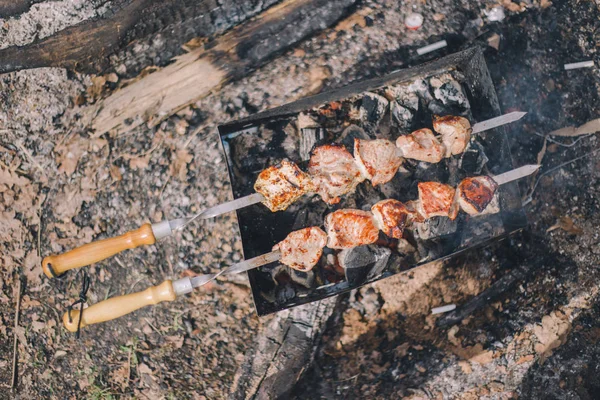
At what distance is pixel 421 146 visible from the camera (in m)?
3.13

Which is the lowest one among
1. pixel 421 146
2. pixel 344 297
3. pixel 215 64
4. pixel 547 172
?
pixel 344 297

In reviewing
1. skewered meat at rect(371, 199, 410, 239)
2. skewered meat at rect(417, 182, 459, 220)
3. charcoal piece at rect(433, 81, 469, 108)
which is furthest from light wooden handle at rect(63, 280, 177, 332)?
Result: charcoal piece at rect(433, 81, 469, 108)

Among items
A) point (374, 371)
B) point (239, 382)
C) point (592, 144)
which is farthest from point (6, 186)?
point (592, 144)

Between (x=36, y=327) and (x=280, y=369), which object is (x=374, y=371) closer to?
(x=280, y=369)

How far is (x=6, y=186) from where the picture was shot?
3.67 m

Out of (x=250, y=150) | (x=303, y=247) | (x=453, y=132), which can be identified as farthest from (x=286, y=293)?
(x=453, y=132)

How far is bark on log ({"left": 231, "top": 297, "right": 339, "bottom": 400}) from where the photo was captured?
3.55 metres

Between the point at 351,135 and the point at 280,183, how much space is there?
2.19ft

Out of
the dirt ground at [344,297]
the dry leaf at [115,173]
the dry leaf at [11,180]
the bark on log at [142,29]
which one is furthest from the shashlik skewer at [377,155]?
the dry leaf at [11,180]

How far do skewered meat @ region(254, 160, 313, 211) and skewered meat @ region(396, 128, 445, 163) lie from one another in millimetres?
682

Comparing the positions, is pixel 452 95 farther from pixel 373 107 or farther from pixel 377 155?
pixel 377 155

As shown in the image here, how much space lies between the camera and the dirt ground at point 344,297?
3.60 metres

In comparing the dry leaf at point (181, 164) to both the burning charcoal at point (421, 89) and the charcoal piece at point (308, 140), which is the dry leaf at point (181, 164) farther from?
the burning charcoal at point (421, 89)

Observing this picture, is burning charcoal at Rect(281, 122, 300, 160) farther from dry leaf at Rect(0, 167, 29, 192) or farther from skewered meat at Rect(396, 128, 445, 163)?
dry leaf at Rect(0, 167, 29, 192)
